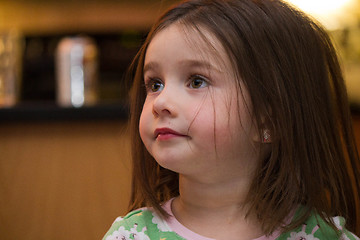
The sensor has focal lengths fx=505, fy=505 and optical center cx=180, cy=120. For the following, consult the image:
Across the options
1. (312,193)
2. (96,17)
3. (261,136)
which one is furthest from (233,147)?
(96,17)

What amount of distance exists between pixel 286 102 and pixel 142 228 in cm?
32

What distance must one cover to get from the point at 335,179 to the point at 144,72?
0.39 metres

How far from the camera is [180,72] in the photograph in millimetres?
788

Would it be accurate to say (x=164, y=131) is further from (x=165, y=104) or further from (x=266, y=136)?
(x=266, y=136)

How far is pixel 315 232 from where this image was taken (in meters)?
0.85

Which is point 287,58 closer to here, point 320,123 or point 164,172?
point 320,123

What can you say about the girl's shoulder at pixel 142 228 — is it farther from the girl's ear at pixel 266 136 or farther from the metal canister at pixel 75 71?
the metal canister at pixel 75 71

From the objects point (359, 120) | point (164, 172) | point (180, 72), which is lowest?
point (359, 120)

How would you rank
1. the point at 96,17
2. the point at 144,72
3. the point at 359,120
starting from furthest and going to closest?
the point at 96,17 → the point at 359,120 → the point at 144,72

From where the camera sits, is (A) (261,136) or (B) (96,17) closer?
A: (A) (261,136)

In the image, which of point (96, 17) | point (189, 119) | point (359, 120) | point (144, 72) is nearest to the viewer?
point (189, 119)

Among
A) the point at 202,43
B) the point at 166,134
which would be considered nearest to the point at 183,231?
the point at 166,134

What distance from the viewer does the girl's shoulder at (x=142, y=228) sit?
0.84m

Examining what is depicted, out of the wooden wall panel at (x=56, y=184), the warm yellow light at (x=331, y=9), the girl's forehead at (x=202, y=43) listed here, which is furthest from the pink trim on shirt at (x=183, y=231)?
the warm yellow light at (x=331, y=9)
